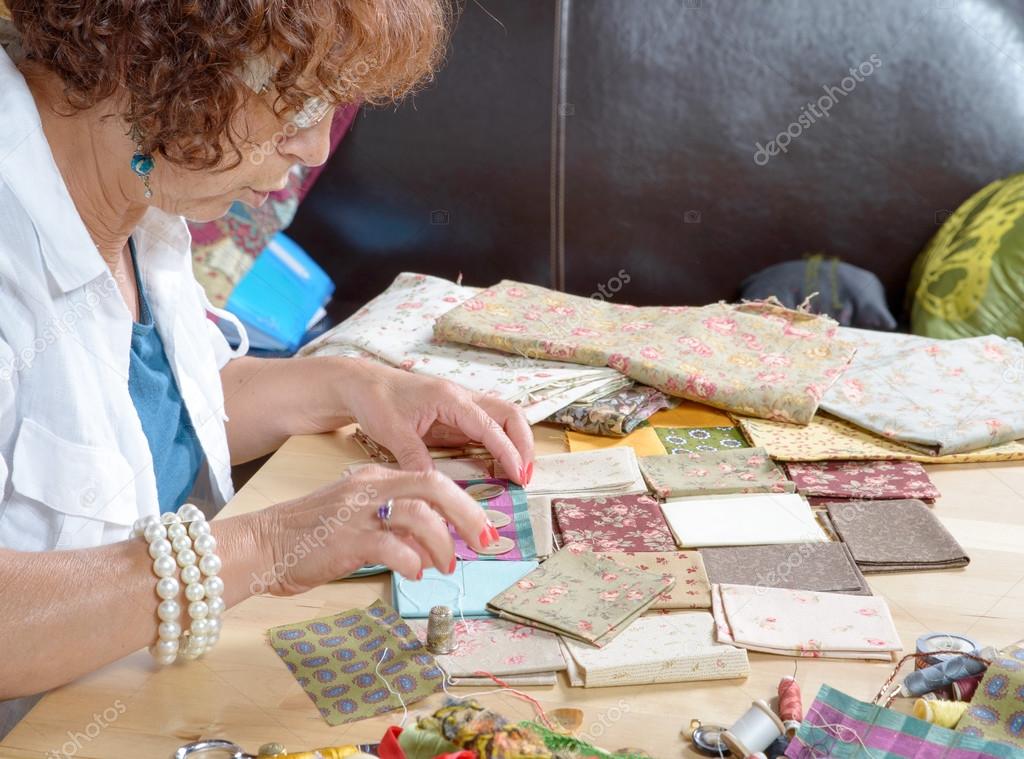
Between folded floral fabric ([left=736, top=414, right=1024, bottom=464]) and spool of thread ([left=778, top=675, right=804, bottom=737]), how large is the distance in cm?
55

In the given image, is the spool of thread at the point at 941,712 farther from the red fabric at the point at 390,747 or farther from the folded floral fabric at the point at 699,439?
the folded floral fabric at the point at 699,439

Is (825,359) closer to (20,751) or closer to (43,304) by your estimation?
(43,304)

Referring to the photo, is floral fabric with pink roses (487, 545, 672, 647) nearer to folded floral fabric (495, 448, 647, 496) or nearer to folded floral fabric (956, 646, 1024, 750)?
folded floral fabric (495, 448, 647, 496)

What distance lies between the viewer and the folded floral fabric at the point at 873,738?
983 mm

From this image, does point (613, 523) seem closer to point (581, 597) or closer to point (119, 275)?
point (581, 597)

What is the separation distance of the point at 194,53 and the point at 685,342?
99cm

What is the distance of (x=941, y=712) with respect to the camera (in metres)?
1.04

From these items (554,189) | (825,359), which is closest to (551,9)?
(554,189)

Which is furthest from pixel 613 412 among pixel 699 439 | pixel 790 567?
pixel 790 567

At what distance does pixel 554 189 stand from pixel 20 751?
7.83 ft

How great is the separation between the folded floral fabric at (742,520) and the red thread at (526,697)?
35 centimetres

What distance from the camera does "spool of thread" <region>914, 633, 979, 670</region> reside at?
3.70 feet

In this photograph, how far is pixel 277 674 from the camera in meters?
1.12

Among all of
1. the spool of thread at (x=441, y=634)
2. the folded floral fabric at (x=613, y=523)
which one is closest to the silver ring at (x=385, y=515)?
the spool of thread at (x=441, y=634)
